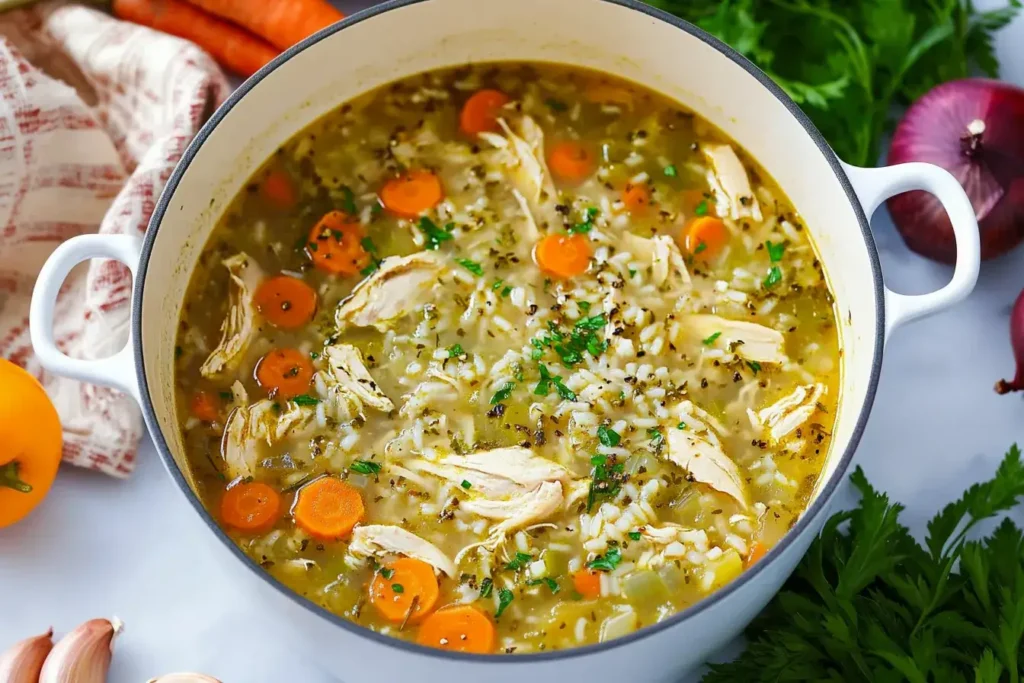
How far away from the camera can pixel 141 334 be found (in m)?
2.33

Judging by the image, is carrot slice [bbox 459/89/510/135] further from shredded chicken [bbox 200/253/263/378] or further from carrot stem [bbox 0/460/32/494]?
carrot stem [bbox 0/460/32/494]

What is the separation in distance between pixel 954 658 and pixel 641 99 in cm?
155

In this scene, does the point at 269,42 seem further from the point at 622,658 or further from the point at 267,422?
A: the point at 622,658

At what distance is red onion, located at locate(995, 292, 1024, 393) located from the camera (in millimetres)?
2852

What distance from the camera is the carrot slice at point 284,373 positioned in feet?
8.79

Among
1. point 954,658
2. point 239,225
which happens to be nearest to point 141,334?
point 239,225

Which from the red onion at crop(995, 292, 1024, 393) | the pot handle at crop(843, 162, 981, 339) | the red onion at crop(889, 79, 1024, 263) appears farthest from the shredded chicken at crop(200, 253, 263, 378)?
the red onion at crop(995, 292, 1024, 393)

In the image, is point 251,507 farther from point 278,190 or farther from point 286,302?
point 278,190

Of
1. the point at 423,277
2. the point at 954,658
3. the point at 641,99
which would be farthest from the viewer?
the point at 641,99

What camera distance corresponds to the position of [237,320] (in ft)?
8.99

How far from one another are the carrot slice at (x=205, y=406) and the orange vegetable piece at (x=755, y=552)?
1230 mm

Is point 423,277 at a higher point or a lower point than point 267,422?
higher

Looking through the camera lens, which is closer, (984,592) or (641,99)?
(984,592)

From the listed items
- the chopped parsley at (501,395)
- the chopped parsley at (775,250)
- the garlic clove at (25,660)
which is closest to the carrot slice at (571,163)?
the chopped parsley at (775,250)
